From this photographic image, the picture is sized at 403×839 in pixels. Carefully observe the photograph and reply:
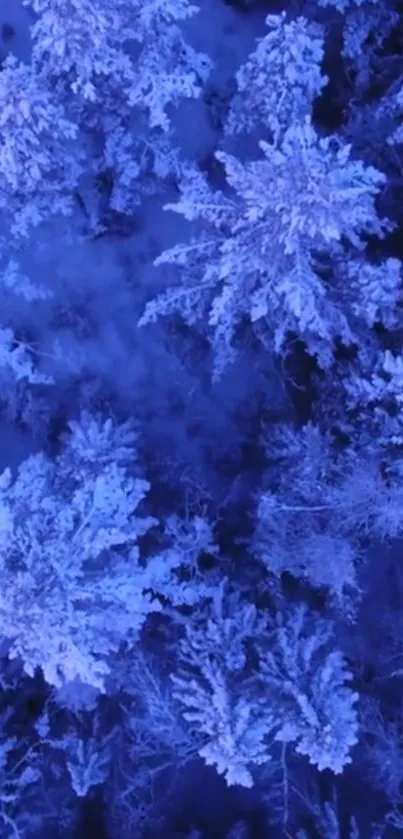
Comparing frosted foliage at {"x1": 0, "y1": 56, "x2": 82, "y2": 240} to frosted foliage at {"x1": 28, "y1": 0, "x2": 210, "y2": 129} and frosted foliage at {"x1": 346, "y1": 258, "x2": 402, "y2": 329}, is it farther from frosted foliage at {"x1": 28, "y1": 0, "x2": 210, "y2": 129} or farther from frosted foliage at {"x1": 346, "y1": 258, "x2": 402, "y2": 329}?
frosted foliage at {"x1": 346, "y1": 258, "x2": 402, "y2": 329}

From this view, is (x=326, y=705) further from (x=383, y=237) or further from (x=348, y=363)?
(x=383, y=237)

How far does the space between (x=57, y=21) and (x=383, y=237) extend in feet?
10.3

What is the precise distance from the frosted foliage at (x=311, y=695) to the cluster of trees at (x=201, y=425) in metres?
0.03

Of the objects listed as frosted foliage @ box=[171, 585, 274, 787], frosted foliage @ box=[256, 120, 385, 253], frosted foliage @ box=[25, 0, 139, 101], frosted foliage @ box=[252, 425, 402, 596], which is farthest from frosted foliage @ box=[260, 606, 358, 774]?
frosted foliage @ box=[25, 0, 139, 101]

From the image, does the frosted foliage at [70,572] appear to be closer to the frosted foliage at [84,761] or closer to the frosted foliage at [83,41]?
the frosted foliage at [84,761]

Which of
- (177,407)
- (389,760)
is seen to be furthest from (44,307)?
(389,760)

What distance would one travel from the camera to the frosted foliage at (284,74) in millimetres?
6688

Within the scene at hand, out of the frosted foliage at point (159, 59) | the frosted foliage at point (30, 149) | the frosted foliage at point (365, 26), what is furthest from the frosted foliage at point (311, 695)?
the frosted foliage at point (365, 26)

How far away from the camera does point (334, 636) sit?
329 inches

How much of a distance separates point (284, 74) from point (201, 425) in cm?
380

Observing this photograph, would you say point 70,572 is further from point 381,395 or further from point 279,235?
point 279,235

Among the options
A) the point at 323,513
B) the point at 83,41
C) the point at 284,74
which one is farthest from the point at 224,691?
the point at 83,41

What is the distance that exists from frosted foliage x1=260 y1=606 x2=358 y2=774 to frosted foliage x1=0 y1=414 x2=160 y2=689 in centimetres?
126

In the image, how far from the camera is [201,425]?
9250mm
